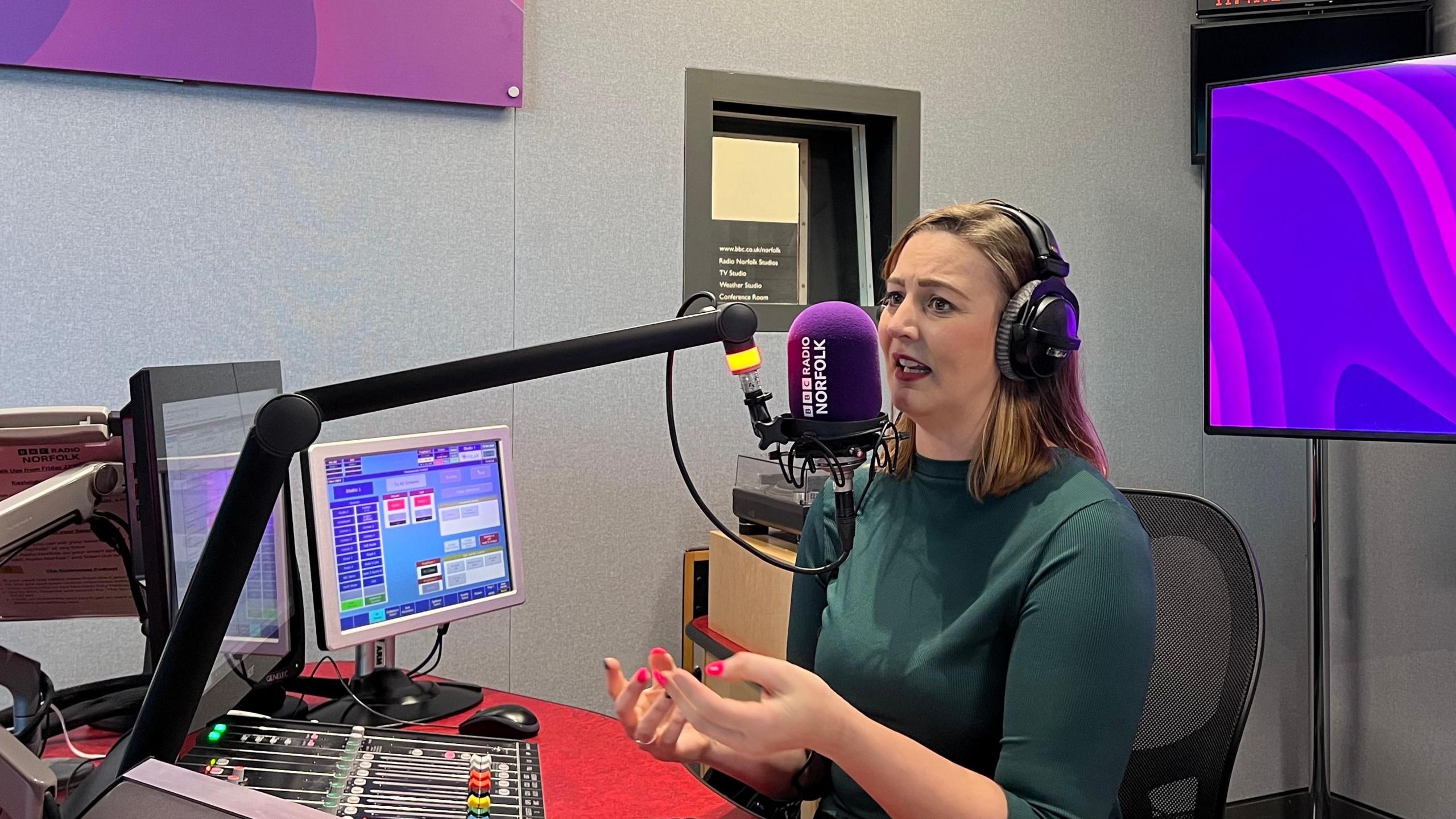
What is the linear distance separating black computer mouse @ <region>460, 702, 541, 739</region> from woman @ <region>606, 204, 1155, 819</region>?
275 mm

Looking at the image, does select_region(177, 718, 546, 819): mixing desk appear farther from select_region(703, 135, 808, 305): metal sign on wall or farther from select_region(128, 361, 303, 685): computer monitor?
select_region(703, 135, 808, 305): metal sign on wall

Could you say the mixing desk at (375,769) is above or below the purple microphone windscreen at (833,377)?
below

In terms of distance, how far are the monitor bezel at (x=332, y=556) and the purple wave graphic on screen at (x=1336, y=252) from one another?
179cm

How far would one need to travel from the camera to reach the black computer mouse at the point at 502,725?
4.93 ft

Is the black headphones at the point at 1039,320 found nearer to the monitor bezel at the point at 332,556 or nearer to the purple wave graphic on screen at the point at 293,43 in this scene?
the monitor bezel at the point at 332,556

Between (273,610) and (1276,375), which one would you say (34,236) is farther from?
(1276,375)

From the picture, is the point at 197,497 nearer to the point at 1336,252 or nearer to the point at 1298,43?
the point at 1336,252

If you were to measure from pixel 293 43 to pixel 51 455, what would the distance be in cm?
115

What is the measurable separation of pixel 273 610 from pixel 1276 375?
7.20ft

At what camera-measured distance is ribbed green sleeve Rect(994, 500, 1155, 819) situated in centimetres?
115

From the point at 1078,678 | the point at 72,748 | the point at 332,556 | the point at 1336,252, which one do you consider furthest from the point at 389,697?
the point at 1336,252

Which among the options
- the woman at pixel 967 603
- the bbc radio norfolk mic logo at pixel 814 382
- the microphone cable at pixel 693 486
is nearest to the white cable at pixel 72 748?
the woman at pixel 967 603

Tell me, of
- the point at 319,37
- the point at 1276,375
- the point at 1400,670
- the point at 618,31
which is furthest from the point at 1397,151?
the point at 319,37

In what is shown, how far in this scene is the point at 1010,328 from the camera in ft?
4.36
